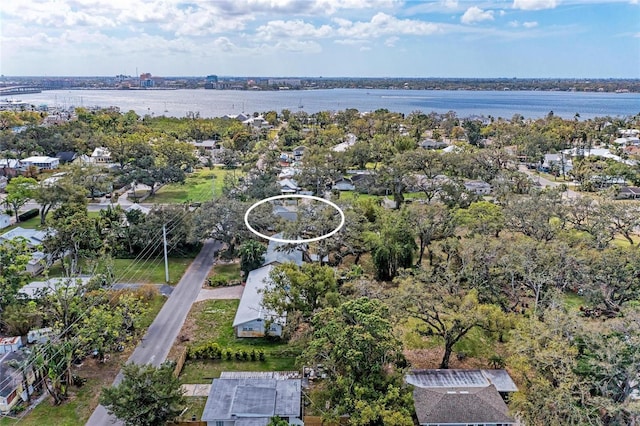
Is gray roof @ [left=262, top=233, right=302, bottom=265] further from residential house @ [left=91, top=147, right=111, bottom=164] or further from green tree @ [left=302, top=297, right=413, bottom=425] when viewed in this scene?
residential house @ [left=91, top=147, right=111, bottom=164]

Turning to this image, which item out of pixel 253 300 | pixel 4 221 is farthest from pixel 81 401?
pixel 4 221

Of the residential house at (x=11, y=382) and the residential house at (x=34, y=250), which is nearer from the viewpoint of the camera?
Result: the residential house at (x=11, y=382)

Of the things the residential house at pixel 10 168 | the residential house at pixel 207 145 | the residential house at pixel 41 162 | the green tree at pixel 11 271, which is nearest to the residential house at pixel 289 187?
the residential house at pixel 207 145

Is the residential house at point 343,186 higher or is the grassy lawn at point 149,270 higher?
the residential house at point 343,186

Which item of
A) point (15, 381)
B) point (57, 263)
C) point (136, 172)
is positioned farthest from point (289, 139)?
point (15, 381)

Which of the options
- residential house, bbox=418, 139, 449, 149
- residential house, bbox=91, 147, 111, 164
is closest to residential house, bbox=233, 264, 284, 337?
residential house, bbox=91, 147, 111, 164

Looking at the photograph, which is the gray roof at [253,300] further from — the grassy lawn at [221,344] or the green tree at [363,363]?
the green tree at [363,363]
